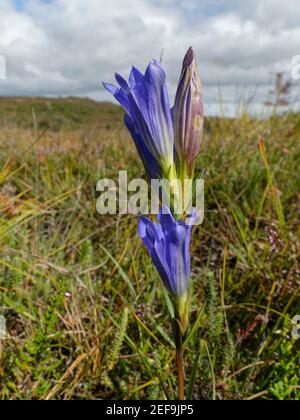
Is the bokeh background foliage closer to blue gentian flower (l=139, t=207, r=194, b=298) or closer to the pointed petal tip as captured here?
blue gentian flower (l=139, t=207, r=194, b=298)

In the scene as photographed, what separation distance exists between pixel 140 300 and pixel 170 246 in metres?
1.03

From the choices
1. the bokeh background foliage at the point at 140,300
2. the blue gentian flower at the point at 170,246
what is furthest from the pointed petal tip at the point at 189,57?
the bokeh background foliage at the point at 140,300

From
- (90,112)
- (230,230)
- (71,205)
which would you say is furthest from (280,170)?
(90,112)

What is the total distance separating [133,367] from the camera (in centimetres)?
154

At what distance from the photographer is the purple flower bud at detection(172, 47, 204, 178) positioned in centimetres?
81

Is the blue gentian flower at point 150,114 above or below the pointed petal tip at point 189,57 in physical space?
below

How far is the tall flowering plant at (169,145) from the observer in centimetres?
81

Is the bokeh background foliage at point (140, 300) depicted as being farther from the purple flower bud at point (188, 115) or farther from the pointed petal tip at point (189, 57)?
the pointed petal tip at point (189, 57)

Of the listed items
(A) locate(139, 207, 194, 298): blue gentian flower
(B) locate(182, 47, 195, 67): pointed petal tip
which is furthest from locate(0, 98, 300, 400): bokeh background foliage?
(B) locate(182, 47, 195, 67): pointed petal tip

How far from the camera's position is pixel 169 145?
2.86 ft

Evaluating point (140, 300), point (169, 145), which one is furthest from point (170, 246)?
point (140, 300)

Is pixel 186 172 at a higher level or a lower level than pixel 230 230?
higher
